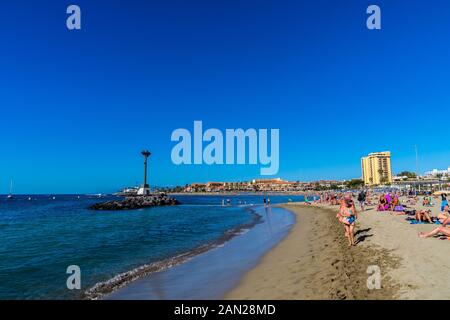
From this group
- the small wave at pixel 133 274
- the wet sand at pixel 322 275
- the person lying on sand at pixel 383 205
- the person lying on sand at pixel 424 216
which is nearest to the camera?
the wet sand at pixel 322 275

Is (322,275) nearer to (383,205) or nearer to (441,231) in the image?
(441,231)

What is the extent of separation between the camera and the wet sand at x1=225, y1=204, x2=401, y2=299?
596 centimetres

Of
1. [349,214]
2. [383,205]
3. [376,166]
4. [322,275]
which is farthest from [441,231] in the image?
[376,166]

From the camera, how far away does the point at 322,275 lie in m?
7.41

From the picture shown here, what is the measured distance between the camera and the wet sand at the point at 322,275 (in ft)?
19.6

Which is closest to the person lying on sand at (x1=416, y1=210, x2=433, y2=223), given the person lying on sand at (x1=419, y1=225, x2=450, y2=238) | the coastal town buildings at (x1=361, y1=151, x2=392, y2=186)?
the person lying on sand at (x1=419, y1=225, x2=450, y2=238)

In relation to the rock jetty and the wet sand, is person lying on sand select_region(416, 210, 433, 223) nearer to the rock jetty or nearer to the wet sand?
the wet sand

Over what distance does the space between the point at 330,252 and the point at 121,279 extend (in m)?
7.09

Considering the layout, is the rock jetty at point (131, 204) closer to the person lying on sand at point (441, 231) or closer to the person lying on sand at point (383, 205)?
the person lying on sand at point (383, 205)

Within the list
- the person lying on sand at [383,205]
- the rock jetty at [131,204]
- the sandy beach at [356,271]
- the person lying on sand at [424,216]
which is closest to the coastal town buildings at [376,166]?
the rock jetty at [131,204]

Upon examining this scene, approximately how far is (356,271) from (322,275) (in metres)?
0.83

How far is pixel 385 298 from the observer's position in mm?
5301
